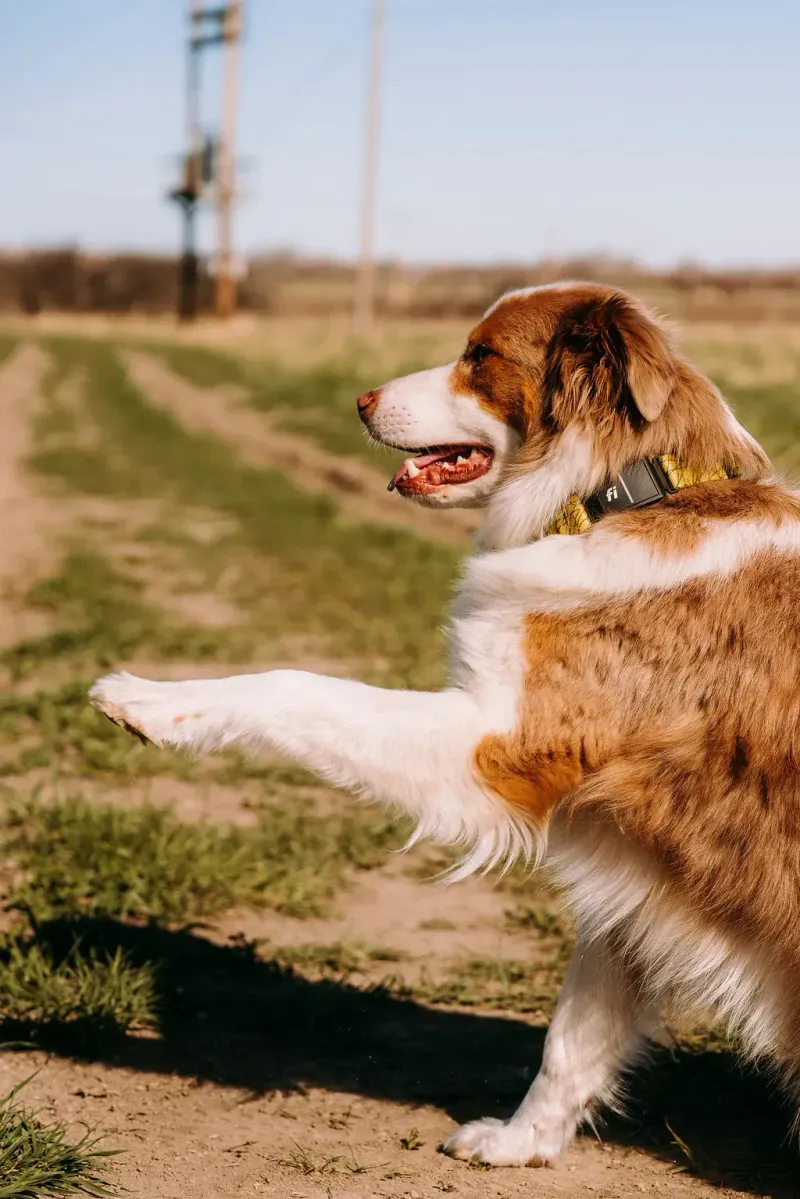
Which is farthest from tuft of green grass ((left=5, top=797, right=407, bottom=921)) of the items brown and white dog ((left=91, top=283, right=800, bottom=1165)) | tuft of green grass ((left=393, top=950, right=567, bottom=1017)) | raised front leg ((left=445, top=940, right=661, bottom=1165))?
brown and white dog ((left=91, top=283, right=800, bottom=1165))

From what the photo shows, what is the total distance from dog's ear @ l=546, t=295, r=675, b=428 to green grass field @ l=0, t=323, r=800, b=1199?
173 centimetres

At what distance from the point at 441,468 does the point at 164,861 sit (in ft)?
5.77

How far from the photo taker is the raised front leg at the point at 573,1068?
3.11 m

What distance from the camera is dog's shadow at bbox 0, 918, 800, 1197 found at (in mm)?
3229

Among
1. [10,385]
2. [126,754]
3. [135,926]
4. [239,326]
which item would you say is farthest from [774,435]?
[239,326]

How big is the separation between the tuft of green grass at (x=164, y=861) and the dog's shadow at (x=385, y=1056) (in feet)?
0.84

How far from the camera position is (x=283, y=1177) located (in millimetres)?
2865

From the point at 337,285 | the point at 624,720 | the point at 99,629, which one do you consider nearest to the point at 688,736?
the point at 624,720

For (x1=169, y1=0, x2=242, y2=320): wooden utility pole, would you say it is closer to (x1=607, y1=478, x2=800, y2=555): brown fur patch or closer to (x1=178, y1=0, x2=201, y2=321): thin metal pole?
(x1=178, y1=0, x2=201, y2=321): thin metal pole

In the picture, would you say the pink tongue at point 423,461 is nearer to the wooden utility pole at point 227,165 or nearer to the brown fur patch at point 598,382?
the brown fur patch at point 598,382

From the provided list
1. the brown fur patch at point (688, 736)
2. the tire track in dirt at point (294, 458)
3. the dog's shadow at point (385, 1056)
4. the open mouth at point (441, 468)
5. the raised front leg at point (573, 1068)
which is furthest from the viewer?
the tire track in dirt at point (294, 458)

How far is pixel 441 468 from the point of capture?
3.54 metres

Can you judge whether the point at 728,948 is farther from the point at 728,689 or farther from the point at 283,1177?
the point at 283,1177

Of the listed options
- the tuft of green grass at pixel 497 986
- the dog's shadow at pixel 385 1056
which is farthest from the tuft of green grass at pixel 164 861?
the tuft of green grass at pixel 497 986
